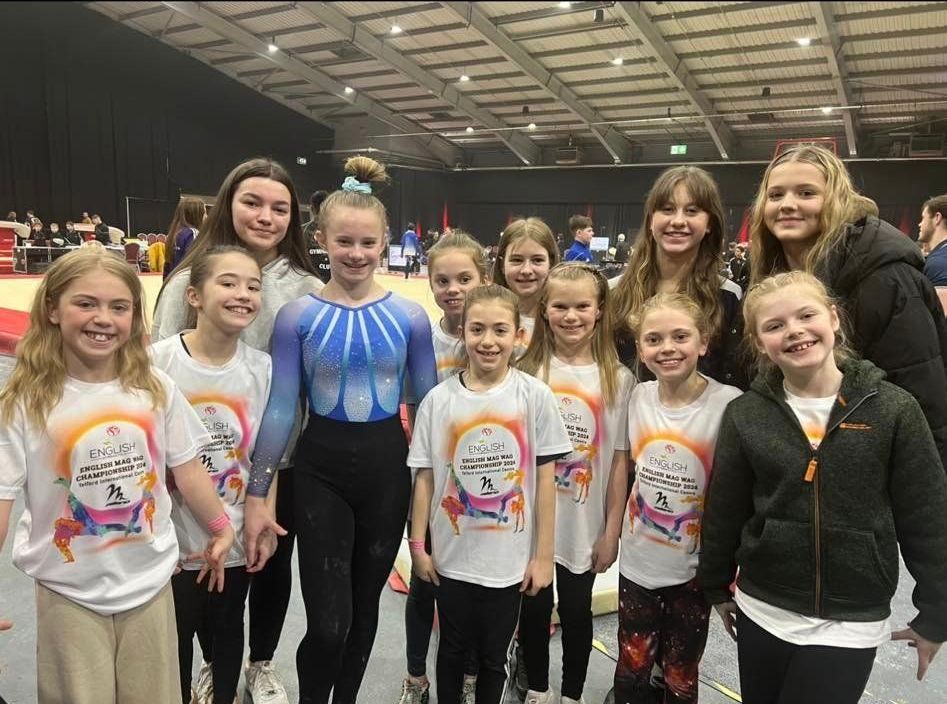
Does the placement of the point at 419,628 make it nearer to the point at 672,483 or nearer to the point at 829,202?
the point at 672,483

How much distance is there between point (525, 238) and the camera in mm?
2072

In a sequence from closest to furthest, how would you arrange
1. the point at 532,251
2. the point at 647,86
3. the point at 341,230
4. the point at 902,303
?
the point at 647,86, the point at 902,303, the point at 341,230, the point at 532,251

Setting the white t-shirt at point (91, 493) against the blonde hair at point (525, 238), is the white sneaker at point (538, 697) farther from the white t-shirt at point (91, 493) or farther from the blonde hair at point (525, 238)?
the blonde hair at point (525, 238)

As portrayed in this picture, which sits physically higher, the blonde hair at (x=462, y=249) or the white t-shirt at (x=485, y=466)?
the blonde hair at (x=462, y=249)

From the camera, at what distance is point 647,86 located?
0.89 m

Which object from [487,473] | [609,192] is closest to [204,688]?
[487,473]

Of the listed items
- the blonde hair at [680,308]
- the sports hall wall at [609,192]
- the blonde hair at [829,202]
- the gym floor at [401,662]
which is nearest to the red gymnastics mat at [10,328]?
the gym floor at [401,662]

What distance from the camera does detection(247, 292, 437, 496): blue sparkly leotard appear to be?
158cm

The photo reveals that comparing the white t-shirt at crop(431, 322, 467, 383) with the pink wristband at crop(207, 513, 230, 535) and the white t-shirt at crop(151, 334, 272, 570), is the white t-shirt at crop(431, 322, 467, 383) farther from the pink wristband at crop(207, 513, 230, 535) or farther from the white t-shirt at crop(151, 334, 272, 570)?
the pink wristband at crop(207, 513, 230, 535)

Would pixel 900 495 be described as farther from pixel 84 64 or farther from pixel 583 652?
pixel 84 64

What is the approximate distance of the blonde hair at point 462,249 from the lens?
2.05 m

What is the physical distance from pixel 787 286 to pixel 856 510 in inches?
20.1

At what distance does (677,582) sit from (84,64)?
1673 millimetres

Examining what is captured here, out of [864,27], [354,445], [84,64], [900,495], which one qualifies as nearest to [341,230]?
[354,445]
